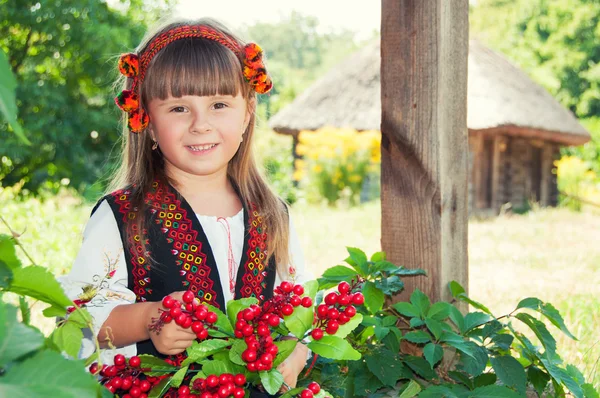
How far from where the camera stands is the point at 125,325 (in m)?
1.51

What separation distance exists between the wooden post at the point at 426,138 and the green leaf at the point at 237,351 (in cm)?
87

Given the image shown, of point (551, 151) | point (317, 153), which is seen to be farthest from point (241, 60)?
point (551, 151)

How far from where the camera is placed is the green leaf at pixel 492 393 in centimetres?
154

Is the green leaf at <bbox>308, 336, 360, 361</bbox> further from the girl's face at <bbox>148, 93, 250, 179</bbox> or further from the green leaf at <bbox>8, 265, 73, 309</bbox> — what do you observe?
the girl's face at <bbox>148, 93, 250, 179</bbox>

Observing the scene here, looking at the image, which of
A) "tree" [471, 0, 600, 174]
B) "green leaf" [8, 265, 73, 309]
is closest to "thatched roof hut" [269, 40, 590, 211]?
"tree" [471, 0, 600, 174]

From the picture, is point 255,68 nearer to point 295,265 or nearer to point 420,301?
point 295,265

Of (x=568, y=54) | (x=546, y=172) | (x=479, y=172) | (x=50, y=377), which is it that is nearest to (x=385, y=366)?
(x=50, y=377)

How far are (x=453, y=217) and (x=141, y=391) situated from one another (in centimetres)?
105

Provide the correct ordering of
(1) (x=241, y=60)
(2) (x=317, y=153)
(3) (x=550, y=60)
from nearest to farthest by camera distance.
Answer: (1) (x=241, y=60), (2) (x=317, y=153), (3) (x=550, y=60)

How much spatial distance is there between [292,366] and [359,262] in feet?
1.63

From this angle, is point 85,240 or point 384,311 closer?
point 85,240

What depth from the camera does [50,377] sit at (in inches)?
21.4

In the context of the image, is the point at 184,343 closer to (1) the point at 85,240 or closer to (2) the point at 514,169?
(1) the point at 85,240

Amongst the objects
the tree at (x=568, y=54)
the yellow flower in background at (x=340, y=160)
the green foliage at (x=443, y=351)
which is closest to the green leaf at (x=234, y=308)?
the green foliage at (x=443, y=351)
